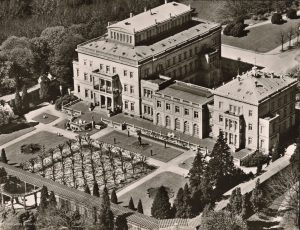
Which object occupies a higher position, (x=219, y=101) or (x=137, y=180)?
(x=219, y=101)

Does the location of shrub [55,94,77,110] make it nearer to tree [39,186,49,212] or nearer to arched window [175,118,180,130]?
arched window [175,118,180,130]

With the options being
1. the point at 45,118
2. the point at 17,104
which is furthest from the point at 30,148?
the point at 17,104

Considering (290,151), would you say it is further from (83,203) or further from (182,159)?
(83,203)

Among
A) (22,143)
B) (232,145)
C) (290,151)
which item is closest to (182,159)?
(232,145)

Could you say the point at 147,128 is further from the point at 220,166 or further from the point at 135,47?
the point at 220,166

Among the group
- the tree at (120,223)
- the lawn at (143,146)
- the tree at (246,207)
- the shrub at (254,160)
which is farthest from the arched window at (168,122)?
the tree at (120,223)
